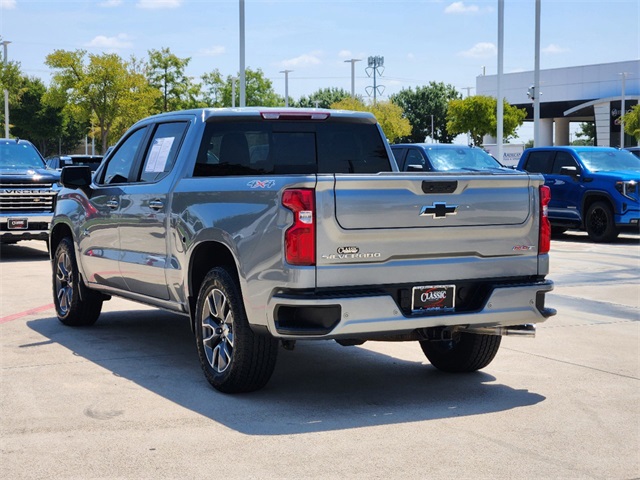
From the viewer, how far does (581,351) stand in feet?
27.8

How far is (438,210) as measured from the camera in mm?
6406

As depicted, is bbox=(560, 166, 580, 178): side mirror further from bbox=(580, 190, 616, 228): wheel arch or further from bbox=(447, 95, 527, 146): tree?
bbox=(447, 95, 527, 146): tree

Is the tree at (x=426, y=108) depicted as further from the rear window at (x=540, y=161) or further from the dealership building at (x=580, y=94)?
the rear window at (x=540, y=161)

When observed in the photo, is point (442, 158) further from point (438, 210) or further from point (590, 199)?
point (438, 210)

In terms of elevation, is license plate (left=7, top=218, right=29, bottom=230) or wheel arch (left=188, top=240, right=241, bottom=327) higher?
wheel arch (left=188, top=240, right=241, bottom=327)

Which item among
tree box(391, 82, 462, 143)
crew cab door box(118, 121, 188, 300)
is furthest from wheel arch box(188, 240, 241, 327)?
tree box(391, 82, 462, 143)

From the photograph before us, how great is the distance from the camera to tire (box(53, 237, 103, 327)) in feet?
31.5

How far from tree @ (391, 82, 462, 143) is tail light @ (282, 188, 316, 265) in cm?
10826

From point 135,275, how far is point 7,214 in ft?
32.9

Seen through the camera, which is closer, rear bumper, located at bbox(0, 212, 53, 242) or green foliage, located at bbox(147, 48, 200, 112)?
rear bumper, located at bbox(0, 212, 53, 242)

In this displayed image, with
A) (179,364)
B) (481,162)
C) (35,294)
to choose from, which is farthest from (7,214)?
(179,364)

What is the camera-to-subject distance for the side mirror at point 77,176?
357 inches

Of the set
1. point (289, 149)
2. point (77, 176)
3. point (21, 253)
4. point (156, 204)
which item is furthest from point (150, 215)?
point (21, 253)

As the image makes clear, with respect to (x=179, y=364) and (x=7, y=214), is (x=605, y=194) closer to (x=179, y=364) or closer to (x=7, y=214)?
(x=7, y=214)
